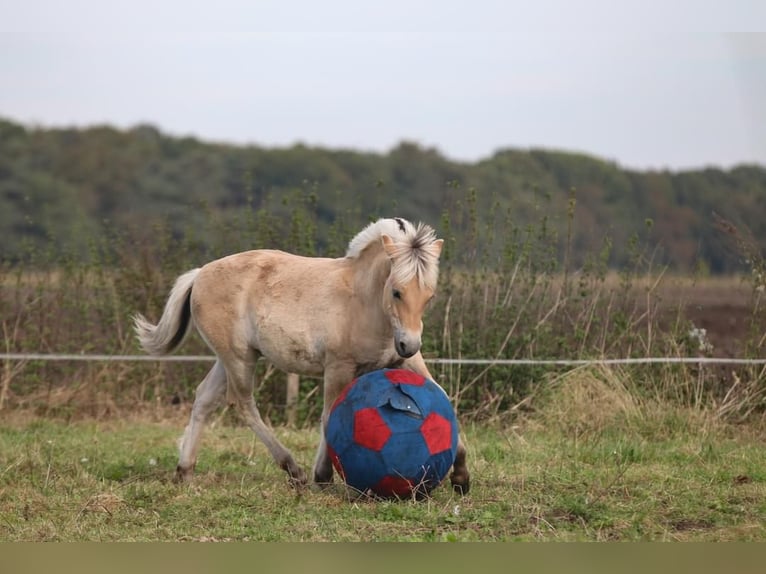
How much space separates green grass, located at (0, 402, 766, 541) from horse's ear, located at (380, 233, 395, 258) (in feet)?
5.43

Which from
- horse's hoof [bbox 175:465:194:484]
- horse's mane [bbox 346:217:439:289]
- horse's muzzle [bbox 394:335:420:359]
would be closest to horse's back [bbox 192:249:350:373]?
horse's mane [bbox 346:217:439:289]

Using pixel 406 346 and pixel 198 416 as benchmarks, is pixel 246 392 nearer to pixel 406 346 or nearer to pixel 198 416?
pixel 198 416

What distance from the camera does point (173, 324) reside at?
8.68 metres

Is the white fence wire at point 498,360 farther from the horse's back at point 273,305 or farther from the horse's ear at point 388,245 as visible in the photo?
the horse's ear at point 388,245

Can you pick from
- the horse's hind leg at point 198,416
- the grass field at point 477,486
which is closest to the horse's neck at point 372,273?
the grass field at point 477,486

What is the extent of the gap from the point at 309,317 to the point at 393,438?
1.37 metres

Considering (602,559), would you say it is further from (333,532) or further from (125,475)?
(125,475)

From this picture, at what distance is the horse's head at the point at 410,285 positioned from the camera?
6750 millimetres

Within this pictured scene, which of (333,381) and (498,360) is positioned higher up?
(333,381)

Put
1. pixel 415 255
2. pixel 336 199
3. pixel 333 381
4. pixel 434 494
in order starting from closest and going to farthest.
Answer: pixel 415 255 → pixel 434 494 → pixel 333 381 → pixel 336 199

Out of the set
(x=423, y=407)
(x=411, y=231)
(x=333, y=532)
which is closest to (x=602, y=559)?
(x=333, y=532)

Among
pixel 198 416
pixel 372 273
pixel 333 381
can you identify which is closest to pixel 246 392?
pixel 198 416

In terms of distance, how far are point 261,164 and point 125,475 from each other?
45.4m

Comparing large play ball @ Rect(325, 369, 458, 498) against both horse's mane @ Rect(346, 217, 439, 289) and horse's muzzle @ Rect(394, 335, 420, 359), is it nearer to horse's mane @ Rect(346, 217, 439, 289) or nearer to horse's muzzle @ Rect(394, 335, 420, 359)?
horse's muzzle @ Rect(394, 335, 420, 359)
